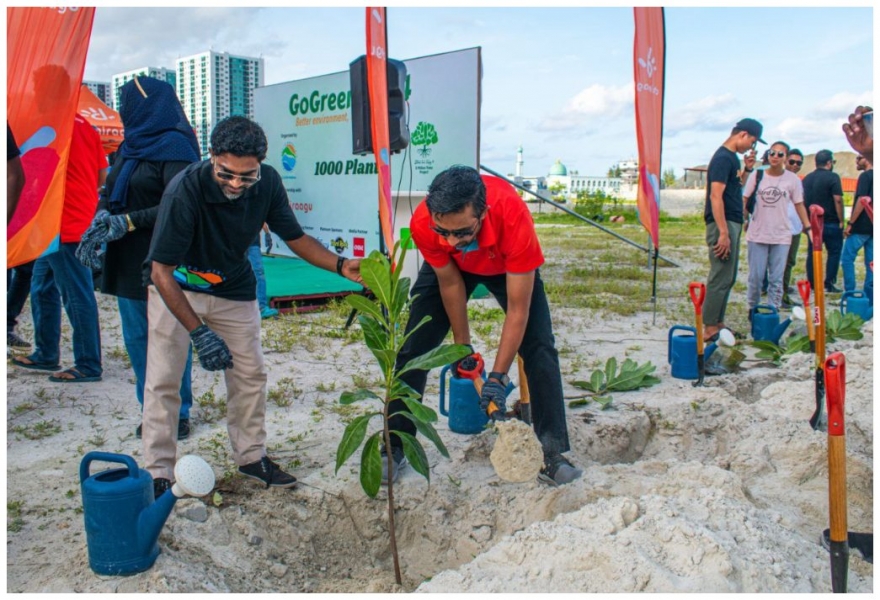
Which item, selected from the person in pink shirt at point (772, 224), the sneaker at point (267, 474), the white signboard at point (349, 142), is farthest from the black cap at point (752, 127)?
the sneaker at point (267, 474)

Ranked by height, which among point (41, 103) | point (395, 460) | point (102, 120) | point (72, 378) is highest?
point (102, 120)

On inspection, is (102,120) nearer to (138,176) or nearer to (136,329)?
(138,176)

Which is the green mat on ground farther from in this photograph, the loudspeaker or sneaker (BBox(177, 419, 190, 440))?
sneaker (BBox(177, 419, 190, 440))

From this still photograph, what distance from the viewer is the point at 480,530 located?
3.15 meters

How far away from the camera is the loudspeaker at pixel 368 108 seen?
5.86 m

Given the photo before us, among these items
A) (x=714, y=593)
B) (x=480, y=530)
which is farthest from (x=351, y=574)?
(x=714, y=593)

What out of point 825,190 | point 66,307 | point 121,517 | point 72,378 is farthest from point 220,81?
point 121,517

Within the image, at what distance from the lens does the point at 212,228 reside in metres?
3.03

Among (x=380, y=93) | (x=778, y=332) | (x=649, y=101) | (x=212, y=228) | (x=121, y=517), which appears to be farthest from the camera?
(x=649, y=101)

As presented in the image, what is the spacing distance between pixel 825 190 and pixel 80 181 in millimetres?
8157

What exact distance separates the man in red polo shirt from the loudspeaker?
2605 millimetres

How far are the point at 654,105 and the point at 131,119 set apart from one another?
5.14 m

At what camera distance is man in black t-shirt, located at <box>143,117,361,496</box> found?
2.86 meters

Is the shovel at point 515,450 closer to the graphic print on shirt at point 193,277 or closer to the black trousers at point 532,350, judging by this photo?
the black trousers at point 532,350
